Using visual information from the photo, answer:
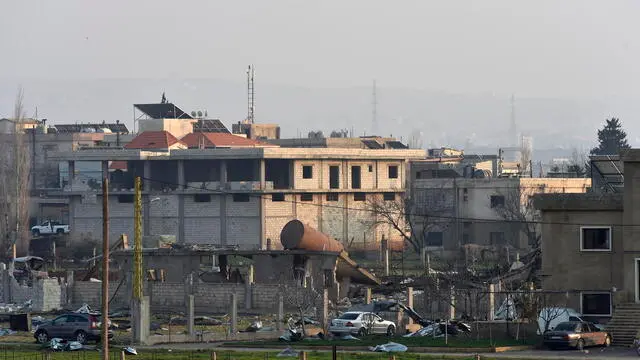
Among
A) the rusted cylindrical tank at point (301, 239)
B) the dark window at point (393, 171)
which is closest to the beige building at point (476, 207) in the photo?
the dark window at point (393, 171)

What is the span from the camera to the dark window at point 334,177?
10138cm

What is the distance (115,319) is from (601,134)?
8027cm

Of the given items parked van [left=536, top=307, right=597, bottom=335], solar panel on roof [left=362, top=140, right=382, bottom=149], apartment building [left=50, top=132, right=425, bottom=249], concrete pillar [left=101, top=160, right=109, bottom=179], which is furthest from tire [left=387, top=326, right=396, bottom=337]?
solar panel on roof [left=362, top=140, right=382, bottom=149]

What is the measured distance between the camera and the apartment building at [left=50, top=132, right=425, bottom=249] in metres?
97.6

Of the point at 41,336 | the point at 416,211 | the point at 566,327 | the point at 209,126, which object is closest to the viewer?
the point at 566,327

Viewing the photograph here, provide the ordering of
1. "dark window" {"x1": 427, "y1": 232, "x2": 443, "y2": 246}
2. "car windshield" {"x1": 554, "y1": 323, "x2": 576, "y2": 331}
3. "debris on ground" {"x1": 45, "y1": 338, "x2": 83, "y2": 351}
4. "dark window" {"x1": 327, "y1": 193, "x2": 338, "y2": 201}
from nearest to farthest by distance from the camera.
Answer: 1. "car windshield" {"x1": 554, "y1": 323, "x2": 576, "y2": 331}
2. "debris on ground" {"x1": 45, "y1": 338, "x2": 83, "y2": 351}
3. "dark window" {"x1": 427, "y1": 232, "x2": 443, "y2": 246}
4. "dark window" {"x1": 327, "y1": 193, "x2": 338, "y2": 201}

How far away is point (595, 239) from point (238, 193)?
51949 millimetres

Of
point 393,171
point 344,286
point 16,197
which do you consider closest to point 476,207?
point 393,171

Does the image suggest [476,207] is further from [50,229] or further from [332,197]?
[50,229]

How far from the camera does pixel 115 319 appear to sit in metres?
57.1

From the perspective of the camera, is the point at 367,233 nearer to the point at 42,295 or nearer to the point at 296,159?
the point at 296,159

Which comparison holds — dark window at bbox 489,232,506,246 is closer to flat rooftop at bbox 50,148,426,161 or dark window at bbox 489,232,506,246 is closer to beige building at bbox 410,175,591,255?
beige building at bbox 410,175,591,255

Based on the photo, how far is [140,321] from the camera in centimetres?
4650

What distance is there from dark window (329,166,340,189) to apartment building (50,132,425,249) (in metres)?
0.07
